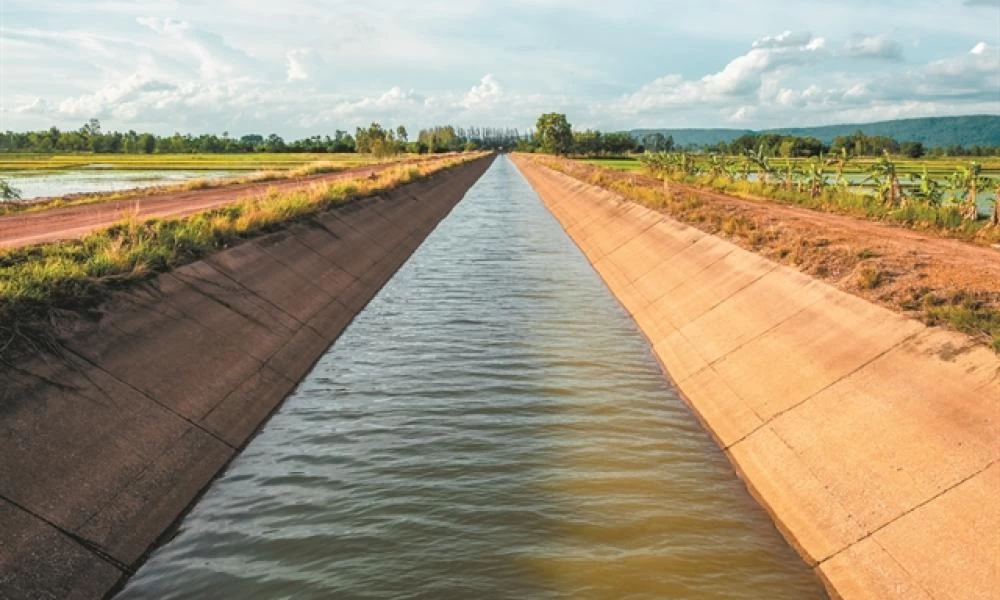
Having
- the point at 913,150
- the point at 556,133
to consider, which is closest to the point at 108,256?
the point at 913,150

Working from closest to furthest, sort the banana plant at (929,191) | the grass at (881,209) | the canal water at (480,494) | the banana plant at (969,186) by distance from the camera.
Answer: the canal water at (480,494) → the grass at (881,209) → the banana plant at (969,186) → the banana plant at (929,191)

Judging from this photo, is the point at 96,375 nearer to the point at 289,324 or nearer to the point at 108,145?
the point at 289,324

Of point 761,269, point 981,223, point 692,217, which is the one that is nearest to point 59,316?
point 761,269

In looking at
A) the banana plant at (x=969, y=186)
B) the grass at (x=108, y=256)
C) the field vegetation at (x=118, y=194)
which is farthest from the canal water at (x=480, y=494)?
the field vegetation at (x=118, y=194)

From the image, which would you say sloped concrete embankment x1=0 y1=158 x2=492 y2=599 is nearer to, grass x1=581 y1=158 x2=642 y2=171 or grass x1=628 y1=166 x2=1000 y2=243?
grass x1=628 y1=166 x2=1000 y2=243

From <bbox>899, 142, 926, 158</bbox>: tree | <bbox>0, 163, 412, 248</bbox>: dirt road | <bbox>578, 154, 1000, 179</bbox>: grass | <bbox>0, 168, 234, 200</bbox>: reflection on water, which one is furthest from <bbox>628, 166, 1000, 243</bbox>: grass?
<bbox>899, 142, 926, 158</bbox>: tree

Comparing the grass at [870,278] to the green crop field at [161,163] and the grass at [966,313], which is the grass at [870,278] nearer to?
the grass at [966,313]
